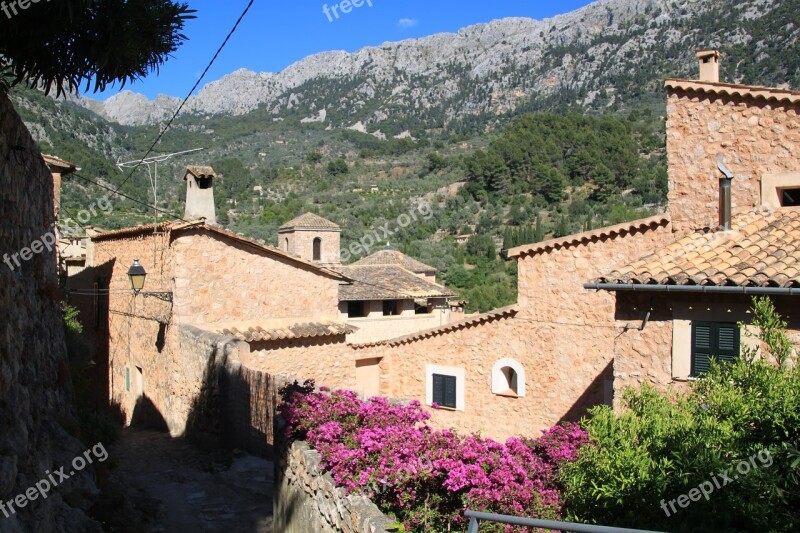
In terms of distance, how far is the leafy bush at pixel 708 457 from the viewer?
4.02 m

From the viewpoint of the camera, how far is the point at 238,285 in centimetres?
1540

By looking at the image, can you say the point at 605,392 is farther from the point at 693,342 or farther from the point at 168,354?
the point at 168,354

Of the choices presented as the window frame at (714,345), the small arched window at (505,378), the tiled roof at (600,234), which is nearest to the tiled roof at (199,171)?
the tiled roof at (600,234)

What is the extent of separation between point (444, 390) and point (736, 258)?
8.69 meters

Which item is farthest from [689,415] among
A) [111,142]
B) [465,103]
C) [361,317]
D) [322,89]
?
[322,89]

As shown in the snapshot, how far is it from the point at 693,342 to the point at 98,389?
602 inches

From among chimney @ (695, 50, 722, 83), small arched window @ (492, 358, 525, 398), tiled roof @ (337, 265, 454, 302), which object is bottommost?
small arched window @ (492, 358, 525, 398)

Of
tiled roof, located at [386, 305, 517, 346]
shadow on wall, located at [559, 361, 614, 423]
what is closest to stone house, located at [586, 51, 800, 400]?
shadow on wall, located at [559, 361, 614, 423]

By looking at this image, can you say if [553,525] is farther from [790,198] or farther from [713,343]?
[790,198]

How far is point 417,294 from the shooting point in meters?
24.8

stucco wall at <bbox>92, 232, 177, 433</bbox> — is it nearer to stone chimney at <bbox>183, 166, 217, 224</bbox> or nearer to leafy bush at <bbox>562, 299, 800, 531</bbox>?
stone chimney at <bbox>183, 166, 217, 224</bbox>

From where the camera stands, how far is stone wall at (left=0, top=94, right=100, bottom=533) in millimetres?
6156

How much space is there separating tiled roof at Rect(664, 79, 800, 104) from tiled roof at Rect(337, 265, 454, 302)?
14232 mm

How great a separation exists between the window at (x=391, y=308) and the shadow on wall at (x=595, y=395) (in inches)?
479
